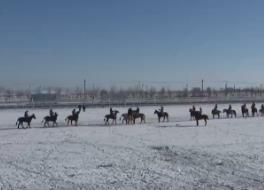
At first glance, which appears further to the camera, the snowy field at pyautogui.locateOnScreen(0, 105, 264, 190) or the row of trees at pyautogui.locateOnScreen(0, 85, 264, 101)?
the row of trees at pyautogui.locateOnScreen(0, 85, 264, 101)

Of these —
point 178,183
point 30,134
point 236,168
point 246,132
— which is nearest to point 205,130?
point 246,132

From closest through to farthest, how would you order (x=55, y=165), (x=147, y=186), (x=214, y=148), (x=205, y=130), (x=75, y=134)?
(x=147, y=186)
(x=55, y=165)
(x=214, y=148)
(x=75, y=134)
(x=205, y=130)

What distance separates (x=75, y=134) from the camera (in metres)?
30.6

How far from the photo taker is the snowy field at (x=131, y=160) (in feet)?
50.7

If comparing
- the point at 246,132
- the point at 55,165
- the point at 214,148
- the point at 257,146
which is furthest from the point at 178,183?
the point at 246,132

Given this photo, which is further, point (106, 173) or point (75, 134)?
point (75, 134)

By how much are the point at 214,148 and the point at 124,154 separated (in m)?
4.96

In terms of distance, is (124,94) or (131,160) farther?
(124,94)

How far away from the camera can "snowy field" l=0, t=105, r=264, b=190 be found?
50.7 ft

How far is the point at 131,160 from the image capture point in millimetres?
19844

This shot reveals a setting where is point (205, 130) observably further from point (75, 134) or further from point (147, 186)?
point (147, 186)

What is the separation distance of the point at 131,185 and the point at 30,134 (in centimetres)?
1727

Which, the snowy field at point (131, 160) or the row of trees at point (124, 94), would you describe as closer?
the snowy field at point (131, 160)

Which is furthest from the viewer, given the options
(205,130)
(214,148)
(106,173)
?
(205,130)
